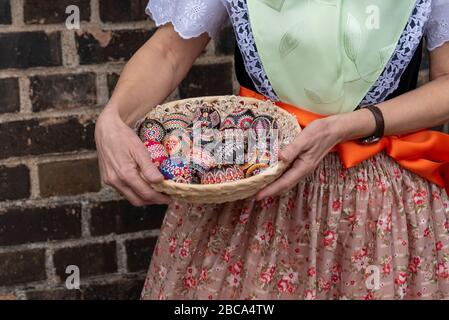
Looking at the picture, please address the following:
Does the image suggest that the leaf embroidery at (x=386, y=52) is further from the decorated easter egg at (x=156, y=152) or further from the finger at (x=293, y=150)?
the decorated easter egg at (x=156, y=152)

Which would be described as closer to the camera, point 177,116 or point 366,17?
point 366,17

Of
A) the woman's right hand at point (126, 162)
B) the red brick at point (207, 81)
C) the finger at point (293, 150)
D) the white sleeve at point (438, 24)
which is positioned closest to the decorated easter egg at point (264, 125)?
the finger at point (293, 150)

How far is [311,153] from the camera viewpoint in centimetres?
117

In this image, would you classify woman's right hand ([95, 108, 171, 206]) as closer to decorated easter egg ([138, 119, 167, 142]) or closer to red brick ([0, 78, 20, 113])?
decorated easter egg ([138, 119, 167, 142])

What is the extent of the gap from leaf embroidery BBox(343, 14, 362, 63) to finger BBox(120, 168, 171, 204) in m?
0.41

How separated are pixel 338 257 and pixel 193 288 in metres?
0.29

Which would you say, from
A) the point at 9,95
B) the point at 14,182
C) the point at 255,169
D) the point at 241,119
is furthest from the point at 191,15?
the point at 14,182

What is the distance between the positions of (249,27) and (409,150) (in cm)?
38

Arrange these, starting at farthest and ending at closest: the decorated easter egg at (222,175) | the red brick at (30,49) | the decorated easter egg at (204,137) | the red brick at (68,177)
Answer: the red brick at (68,177), the red brick at (30,49), the decorated easter egg at (204,137), the decorated easter egg at (222,175)

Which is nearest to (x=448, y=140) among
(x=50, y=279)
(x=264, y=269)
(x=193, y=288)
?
(x=264, y=269)

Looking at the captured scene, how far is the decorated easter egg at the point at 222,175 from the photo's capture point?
117 cm

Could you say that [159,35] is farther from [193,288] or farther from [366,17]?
[193,288]

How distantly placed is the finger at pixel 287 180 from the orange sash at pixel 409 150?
4.7 inches

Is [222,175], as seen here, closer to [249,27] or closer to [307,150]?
[307,150]
